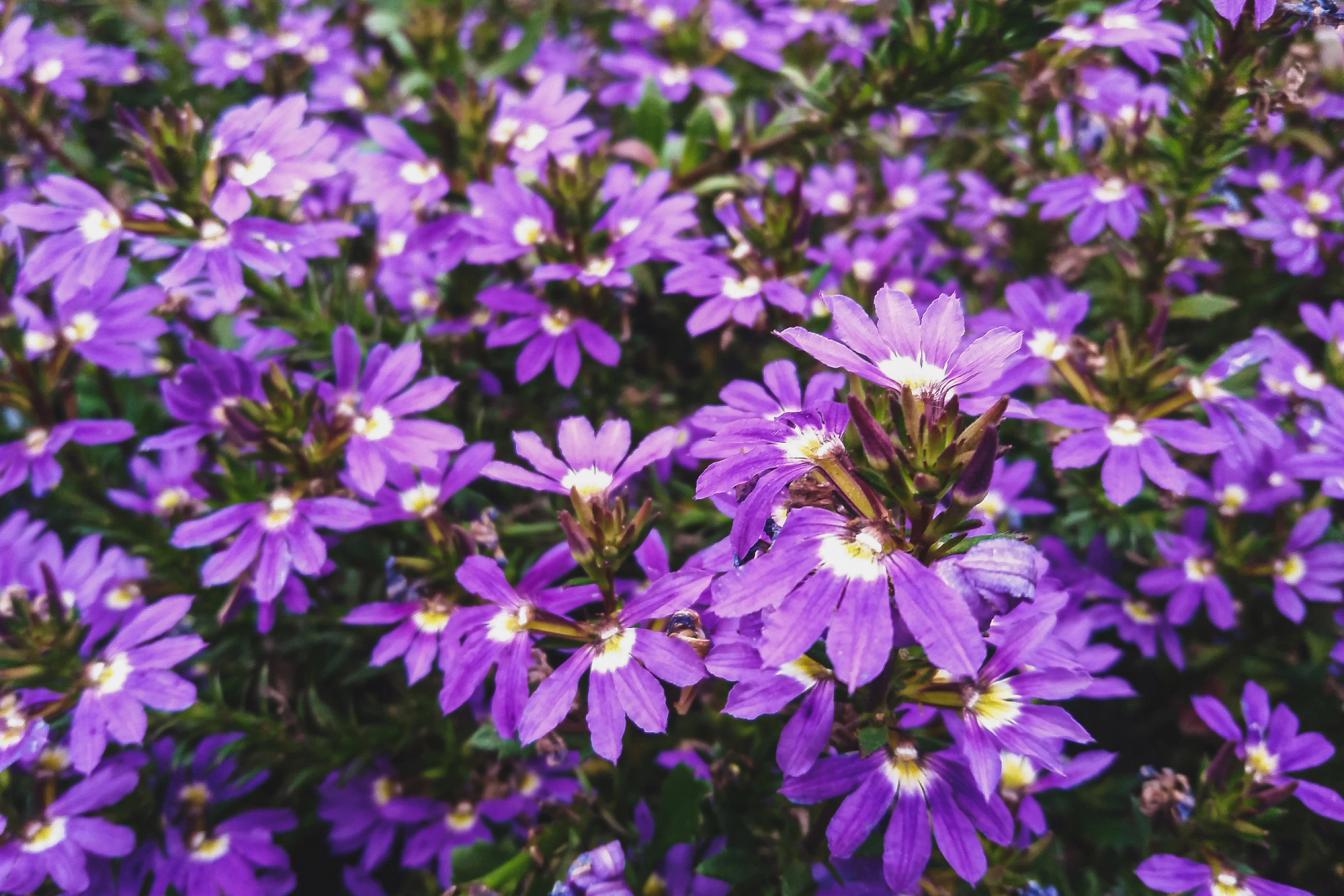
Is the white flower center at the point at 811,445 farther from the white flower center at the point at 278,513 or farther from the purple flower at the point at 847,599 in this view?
the white flower center at the point at 278,513

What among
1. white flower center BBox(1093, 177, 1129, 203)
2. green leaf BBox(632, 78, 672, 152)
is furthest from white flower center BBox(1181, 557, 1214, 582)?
green leaf BBox(632, 78, 672, 152)

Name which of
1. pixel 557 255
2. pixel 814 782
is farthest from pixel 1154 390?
pixel 557 255

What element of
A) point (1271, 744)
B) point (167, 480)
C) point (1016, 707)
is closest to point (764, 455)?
point (1016, 707)

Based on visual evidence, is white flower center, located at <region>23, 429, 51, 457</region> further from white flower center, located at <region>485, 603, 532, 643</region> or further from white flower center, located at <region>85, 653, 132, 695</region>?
white flower center, located at <region>485, 603, 532, 643</region>

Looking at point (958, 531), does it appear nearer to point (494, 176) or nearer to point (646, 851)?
point (646, 851)

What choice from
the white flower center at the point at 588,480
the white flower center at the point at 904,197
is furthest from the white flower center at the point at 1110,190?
the white flower center at the point at 588,480

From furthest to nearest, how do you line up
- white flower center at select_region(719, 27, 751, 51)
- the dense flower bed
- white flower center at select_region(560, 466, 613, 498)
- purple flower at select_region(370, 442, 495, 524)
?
1. white flower center at select_region(719, 27, 751, 51)
2. purple flower at select_region(370, 442, 495, 524)
3. white flower center at select_region(560, 466, 613, 498)
4. the dense flower bed

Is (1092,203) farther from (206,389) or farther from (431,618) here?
(206,389)
